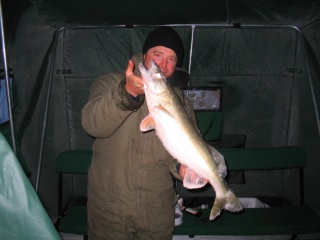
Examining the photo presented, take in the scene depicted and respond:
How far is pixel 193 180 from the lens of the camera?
245cm

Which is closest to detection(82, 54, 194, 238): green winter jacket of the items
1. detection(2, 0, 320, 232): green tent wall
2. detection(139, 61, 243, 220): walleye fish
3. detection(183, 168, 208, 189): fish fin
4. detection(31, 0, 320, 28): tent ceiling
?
detection(183, 168, 208, 189): fish fin

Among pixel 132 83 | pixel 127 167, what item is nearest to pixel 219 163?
pixel 127 167

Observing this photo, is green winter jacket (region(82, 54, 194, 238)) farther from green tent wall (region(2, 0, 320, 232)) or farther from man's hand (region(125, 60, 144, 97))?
green tent wall (region(2, 0, 320, 232))

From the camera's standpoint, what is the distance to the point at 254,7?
3.79 metres

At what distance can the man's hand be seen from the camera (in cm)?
197

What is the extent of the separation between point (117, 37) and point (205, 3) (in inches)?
80.9

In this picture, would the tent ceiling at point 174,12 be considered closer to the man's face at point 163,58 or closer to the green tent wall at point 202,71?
the green tent wall at point 202,71

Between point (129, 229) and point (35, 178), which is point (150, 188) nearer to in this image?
point (129, 229)

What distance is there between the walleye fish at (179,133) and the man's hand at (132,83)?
4cm

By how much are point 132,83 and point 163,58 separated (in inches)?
41.2

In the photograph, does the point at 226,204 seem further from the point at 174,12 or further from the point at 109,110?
the point at 174,12

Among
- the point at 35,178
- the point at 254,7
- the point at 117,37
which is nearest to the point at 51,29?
the point at 117,37

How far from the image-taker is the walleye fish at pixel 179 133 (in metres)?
2.03

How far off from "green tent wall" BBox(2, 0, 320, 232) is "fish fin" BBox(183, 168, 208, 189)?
104 inches
